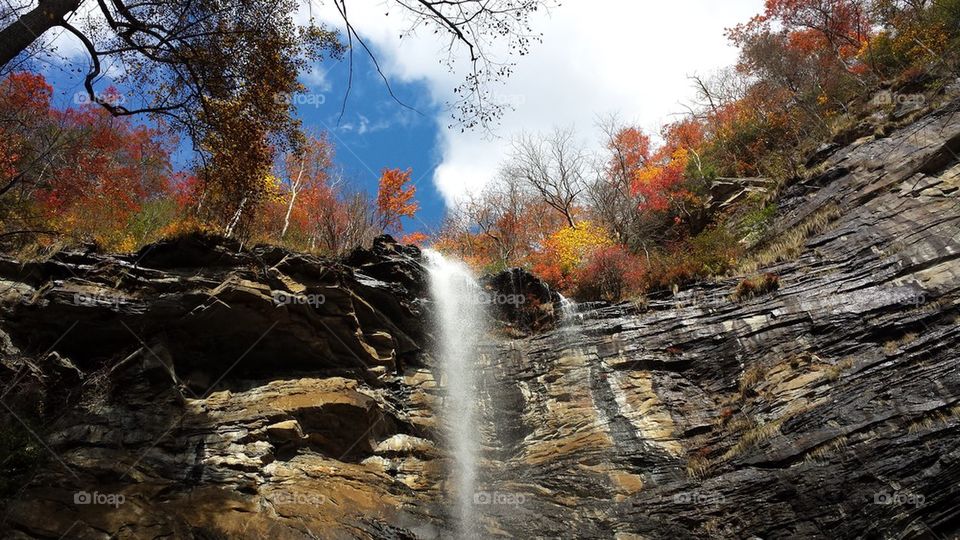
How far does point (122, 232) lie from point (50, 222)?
1.88 meters

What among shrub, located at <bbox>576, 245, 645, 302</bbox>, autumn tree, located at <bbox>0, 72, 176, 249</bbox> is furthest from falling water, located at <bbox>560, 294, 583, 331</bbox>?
autumn tree, located at <bbox>0, 72, 176, 249</bbox>

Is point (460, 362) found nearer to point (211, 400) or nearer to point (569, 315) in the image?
point (569, 315)

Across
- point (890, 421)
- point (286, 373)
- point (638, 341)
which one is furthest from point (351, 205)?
point (890, 421)

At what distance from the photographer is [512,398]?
13.4m

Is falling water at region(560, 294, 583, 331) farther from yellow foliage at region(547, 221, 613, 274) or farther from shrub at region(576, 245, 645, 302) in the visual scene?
Answer: yellow foliage at region(547, 221, 613, 274)

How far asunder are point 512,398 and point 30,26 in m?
11.6

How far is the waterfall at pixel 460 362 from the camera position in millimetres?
10609

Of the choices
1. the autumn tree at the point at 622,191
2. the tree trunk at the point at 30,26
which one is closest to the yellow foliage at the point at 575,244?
the autumn tree at the point at 622,191

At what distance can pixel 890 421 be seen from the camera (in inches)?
340

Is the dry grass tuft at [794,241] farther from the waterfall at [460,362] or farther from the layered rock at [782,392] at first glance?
the waterfall at [460,362]

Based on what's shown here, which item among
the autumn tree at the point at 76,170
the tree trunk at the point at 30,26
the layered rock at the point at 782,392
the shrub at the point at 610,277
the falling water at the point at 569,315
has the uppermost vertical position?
the autumn tree at the point at 76,170

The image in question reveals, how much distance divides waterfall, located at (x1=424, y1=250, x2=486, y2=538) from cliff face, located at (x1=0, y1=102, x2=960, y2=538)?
359 millimetres

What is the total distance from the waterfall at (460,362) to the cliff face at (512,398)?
0.36m

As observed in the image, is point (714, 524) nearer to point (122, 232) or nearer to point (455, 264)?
point (455, 264)
